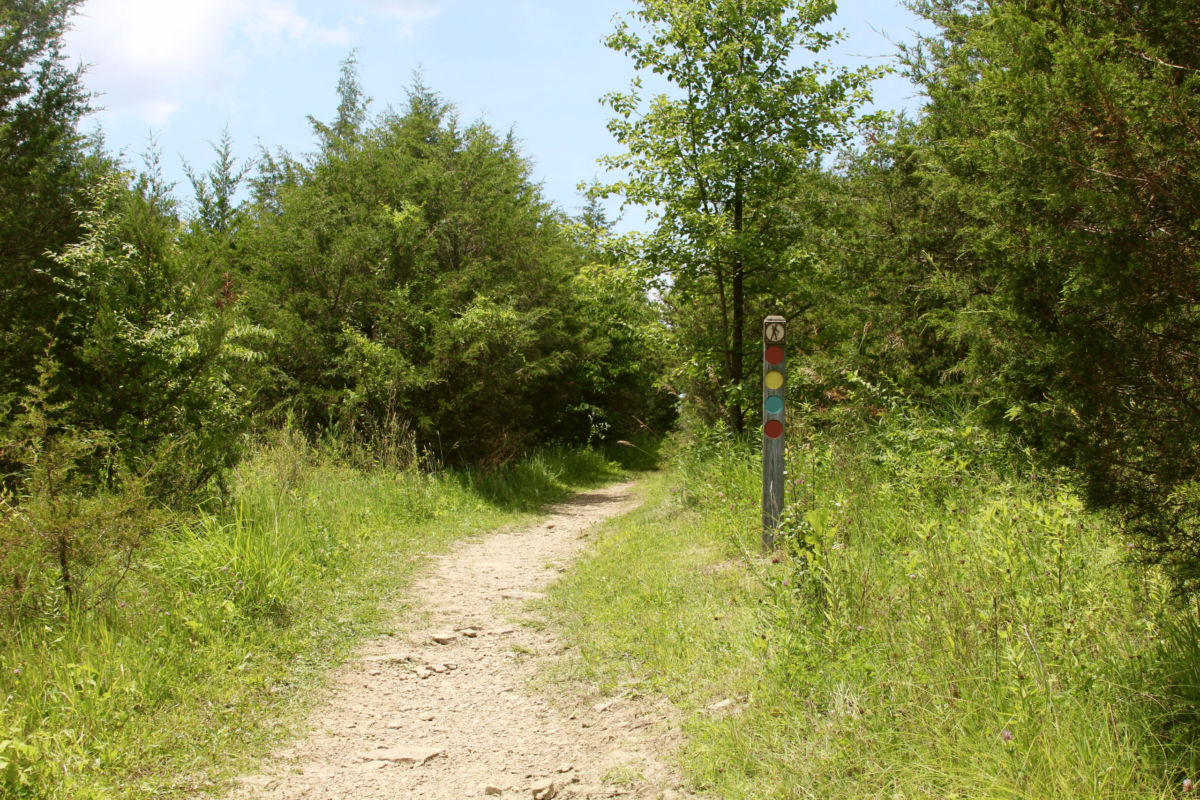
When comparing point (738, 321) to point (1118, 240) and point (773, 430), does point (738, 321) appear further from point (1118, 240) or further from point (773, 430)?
point (1118, 240)

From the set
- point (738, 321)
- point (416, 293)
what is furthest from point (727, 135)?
point (416, 293)

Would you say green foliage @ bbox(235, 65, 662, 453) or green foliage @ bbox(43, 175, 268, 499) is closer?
green foliage @ bbox(43, 175, 268, 499)

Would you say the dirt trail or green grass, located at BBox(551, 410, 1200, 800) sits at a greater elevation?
green grass, located at BBox(551, 410, 1200, 800)

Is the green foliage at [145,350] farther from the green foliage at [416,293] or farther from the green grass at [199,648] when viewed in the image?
the green foliage at [416,293]

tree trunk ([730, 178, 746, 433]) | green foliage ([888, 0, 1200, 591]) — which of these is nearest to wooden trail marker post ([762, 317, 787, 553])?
green foliage ([888, 0, 1200, 591])

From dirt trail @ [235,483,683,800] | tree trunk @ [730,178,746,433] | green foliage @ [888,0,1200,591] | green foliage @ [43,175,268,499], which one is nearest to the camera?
green foliage @ [888,0,1200,591]

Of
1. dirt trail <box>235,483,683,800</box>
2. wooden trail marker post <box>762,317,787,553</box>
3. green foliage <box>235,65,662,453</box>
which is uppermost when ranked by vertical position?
green foliage <box>235,65,662,453</box>

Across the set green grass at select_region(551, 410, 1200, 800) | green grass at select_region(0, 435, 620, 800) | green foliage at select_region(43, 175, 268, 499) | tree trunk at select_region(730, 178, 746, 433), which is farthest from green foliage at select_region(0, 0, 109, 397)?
tree trunk at select_region(730, 178, 746, 433)

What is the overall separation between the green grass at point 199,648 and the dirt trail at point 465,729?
0.86ft

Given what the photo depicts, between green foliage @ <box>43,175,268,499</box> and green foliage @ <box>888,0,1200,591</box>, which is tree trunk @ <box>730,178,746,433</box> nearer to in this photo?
green foliage @ <box>43,175,268,499</box>

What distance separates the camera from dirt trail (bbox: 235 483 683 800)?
3461mm

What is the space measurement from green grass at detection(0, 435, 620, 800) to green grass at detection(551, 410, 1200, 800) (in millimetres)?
1933

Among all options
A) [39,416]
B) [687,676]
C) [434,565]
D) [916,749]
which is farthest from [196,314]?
[916,749]

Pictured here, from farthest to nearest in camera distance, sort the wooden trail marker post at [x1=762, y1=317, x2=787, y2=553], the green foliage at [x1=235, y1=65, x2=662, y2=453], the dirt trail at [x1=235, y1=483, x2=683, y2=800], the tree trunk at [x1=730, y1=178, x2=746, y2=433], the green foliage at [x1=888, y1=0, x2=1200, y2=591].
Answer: the green foliage at [x1=235, y1=65, x2=662, y2=453] → the tree trunk at [x1=730, y1=178, x2=746, y2=433] → the wooden trail marker post at [x1=762, y1=317, x2=787, y2=553] → the dirt trail at [x1=235, y1=483, x2=683, y2=800] → the green foliage at [x1=888, y1=0, x2=1200, y2=591]
